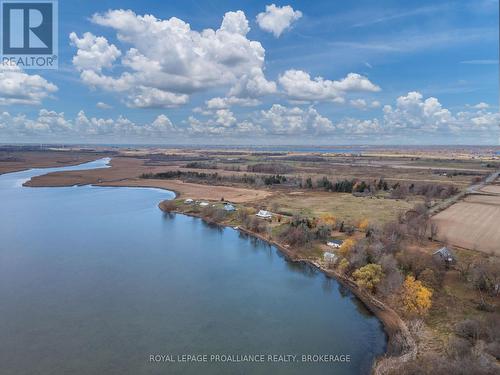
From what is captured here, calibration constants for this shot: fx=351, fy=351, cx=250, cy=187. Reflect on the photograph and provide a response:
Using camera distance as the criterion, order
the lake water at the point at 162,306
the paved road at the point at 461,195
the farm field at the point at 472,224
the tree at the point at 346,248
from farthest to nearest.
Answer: the paved road at the point at 461,195 < the farm field at the point at 472,224 < the tree at the point at 346,248 < the lake water at the point at 162,306

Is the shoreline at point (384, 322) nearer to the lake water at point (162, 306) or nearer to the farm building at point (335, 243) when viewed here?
the lake water at point (162, 306)

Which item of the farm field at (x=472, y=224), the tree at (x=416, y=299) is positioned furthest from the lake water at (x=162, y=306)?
the farm field at (x=472, y=224)

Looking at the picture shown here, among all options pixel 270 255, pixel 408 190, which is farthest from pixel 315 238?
pixel 408 190

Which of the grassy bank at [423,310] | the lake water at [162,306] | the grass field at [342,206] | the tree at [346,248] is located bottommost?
the lake water at [162,306]

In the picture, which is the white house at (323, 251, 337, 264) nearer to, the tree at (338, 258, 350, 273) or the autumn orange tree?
the tree at (338, 258, 350, 273)

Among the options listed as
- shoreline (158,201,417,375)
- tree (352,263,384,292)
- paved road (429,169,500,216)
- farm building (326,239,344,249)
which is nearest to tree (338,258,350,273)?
shoreline (158,201,417,375)

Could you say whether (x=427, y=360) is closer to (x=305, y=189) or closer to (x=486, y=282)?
(x=486, y=282)

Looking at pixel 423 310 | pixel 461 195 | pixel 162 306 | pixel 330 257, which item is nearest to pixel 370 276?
pixel 423 310
